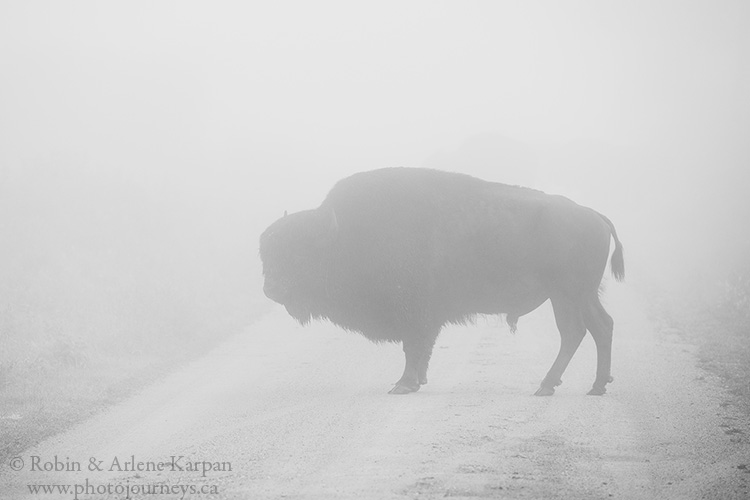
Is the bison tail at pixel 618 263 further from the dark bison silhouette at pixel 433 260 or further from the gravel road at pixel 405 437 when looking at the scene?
the gravel road at pixel 405 437

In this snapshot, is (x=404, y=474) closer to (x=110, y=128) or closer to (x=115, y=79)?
(x=110, y=128)

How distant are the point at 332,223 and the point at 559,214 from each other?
3.09 metres

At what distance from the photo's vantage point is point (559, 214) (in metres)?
9.64

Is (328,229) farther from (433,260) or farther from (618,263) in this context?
(618,263)

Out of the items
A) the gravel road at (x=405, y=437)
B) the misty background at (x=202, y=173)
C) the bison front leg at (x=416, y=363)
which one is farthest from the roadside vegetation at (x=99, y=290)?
the bison front leg at (x=416, y=363)

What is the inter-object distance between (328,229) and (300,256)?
569 mm

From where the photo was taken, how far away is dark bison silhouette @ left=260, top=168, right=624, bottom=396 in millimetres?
9656

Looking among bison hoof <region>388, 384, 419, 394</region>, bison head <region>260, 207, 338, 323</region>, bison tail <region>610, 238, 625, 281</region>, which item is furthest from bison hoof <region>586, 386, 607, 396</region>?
bison head <region>260, 207, 338, 323</region>

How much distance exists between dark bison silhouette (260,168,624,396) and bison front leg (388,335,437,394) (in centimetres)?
1

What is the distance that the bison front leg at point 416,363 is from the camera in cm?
954

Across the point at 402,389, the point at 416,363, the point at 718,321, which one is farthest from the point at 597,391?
the point at 718,321

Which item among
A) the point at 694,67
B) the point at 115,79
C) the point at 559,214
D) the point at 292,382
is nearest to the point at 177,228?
the point at 292,382

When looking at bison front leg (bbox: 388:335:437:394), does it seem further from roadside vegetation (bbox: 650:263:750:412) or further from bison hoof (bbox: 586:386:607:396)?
roadside vegetation (bbox: 650:263:750:412)

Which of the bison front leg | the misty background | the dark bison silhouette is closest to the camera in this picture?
the bison front leg
